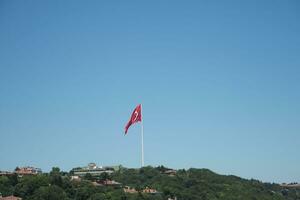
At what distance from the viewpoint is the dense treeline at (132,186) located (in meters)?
97.8

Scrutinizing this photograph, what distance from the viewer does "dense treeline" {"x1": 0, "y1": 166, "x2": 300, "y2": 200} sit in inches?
3851

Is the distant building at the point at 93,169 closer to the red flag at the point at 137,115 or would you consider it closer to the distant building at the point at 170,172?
the distant building at the point at 170,172

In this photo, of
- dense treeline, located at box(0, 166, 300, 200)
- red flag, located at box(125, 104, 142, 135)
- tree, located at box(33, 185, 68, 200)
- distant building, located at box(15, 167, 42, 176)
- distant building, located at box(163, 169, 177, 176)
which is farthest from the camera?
distant building, located at box(163, 169, 177, 176)

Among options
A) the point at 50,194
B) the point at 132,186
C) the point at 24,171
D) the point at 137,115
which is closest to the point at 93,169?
the point at 24,171

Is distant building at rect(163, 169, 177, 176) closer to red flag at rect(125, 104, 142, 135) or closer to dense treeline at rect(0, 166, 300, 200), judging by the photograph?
dense treeline at rect(0, 166, 300, 200)

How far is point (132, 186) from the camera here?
14588cm

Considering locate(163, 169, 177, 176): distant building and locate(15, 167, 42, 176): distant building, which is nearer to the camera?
locate(15, 167, 42, 176): distant building

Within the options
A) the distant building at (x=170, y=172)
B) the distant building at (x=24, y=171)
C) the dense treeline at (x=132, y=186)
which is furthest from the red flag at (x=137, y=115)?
the distant building at (x=170, y=172)

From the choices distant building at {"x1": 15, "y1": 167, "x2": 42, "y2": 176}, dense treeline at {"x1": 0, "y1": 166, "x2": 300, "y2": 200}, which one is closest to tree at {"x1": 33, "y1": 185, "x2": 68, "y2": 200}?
dense treeline at {"x1": 0, "y1": 166, "x2": 300, "y2": 200}

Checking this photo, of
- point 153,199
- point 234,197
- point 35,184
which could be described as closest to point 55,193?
point 35,184

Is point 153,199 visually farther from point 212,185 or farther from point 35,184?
point 212,185

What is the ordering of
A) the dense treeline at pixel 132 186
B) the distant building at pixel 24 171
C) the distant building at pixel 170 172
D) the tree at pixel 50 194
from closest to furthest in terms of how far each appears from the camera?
the tree at pixel 50 194 < the dense treeline at pixel 132 186 < the distant building at pixel 24 171 < the distant building at pixel 170 172

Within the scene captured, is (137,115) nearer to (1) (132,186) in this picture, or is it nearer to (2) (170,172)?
(1) (132,186)

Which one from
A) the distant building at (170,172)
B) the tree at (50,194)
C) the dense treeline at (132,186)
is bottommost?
the tree at (50,194)
